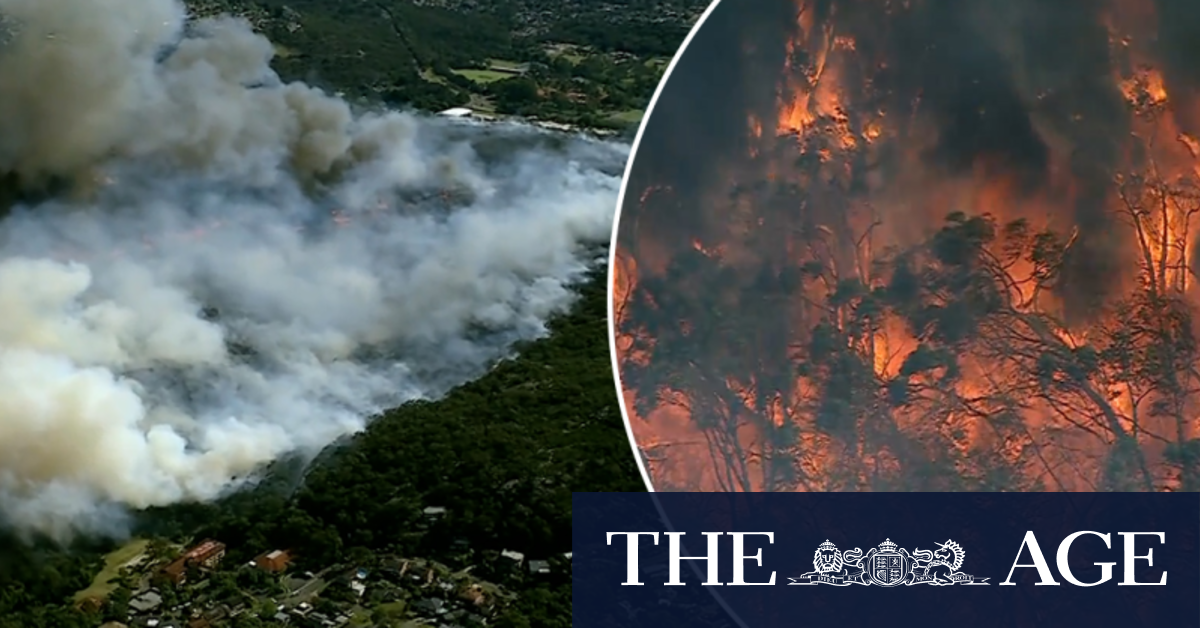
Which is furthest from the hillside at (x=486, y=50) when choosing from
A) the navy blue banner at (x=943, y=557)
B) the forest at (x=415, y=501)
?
the navy blue banner at (x=943, y=557)

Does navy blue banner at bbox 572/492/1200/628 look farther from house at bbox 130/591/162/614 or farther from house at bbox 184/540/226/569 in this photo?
house at bbox 184/540/226/569

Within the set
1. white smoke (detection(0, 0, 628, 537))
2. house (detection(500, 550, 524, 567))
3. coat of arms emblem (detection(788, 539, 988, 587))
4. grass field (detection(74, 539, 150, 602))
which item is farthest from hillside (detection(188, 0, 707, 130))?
coat of arms emblem (detection(788, 539, 988, 587))

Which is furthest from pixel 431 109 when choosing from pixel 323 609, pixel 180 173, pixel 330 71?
pixel 323 609

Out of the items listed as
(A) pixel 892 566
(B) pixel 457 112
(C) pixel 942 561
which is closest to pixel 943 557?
(C) pixel 942 561

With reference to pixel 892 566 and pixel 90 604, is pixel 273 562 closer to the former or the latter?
pixel 90 604

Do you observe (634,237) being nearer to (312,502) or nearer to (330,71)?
(312,502)

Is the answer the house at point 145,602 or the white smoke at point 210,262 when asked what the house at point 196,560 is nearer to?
the house at point 145,602
